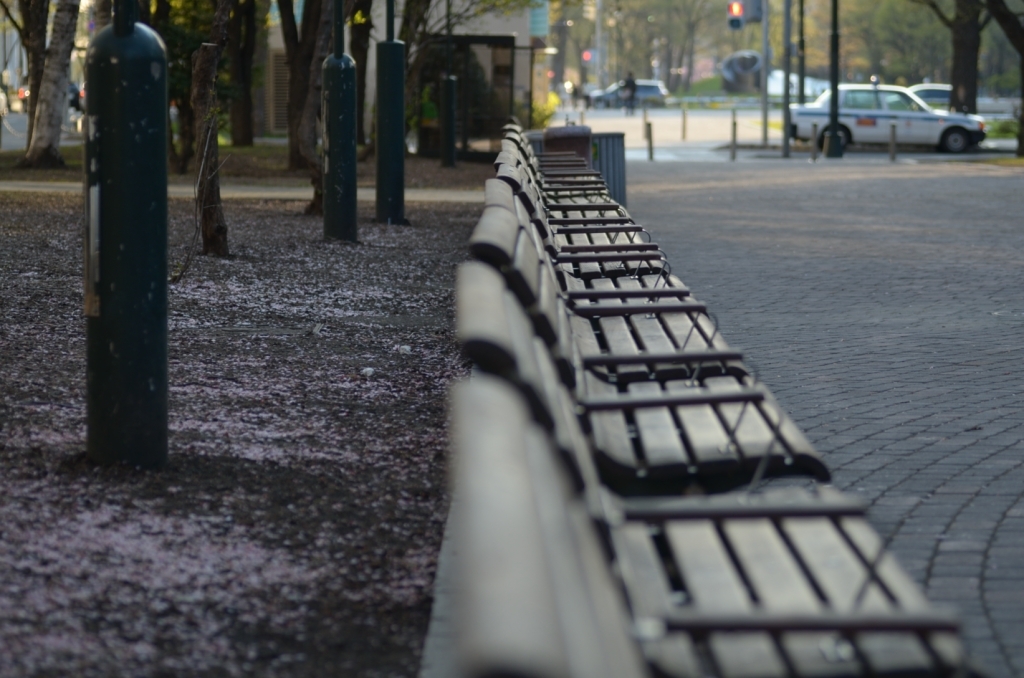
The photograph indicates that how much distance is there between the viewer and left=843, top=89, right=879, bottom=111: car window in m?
34.1

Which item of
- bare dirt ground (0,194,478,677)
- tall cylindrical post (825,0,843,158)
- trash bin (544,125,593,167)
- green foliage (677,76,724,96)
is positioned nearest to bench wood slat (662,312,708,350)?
bare dirt ground (0,194,478,677)

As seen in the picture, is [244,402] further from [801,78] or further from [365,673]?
[801,78]

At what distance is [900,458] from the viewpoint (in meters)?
5.86

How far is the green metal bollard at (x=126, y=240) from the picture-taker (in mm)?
5090

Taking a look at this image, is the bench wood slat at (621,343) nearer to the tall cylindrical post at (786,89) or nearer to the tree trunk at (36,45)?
the tree trunk at (36,45)

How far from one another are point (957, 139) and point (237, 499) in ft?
101

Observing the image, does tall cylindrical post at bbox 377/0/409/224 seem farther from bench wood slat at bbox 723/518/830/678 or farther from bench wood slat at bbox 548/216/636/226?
bench wood slat at bbox 723/518/830/678

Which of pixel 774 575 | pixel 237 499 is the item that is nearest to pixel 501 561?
pixel 774 575

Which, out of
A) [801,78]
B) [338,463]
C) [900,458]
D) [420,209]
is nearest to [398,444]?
[338,463]

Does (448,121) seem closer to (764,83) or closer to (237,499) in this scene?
(764,83)

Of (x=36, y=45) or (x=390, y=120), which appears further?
(x=36, y=45)

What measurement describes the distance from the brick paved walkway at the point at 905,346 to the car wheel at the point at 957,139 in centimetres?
1426

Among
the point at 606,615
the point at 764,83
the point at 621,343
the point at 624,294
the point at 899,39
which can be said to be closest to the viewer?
the point at 606,615

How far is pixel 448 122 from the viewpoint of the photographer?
25.6m
